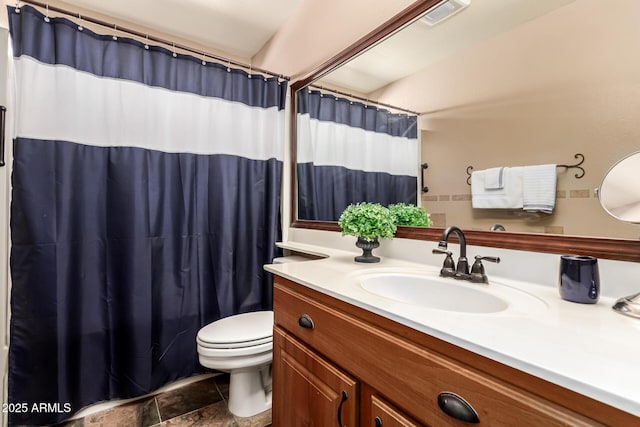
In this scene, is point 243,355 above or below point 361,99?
below

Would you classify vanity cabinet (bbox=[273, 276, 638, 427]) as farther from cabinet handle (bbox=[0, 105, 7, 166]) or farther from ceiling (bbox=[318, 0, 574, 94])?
cabinet handle (bbox=[0, 105, 7, 166])

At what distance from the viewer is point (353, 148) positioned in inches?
70.6


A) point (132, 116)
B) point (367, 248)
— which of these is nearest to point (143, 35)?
point (132, 116)

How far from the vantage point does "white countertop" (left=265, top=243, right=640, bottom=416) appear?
1.37ft

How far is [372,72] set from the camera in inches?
60.7

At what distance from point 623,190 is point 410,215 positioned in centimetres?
72

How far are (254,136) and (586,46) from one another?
5.34ft

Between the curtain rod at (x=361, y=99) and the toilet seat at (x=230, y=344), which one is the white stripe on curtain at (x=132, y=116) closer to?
the curtain rod at (x=361, y=99)

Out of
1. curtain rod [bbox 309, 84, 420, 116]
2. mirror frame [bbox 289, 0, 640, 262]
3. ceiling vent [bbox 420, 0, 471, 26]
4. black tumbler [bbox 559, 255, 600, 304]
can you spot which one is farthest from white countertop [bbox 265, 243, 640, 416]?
ceiling vent [bbox 420, 0, 471, 26]

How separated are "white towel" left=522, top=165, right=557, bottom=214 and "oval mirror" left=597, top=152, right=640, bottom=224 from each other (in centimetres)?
15

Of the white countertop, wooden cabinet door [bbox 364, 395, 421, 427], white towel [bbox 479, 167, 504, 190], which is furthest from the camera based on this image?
white towel [bbox 479, 167, 504, 190]

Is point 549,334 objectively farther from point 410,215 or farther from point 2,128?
point 2,128

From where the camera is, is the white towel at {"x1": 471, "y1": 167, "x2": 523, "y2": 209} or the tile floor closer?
the white towel at {"x1": 471, "y1": 167, "x2": 523, "y2": 209}

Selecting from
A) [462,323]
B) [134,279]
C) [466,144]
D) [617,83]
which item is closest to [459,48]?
[466,144]
